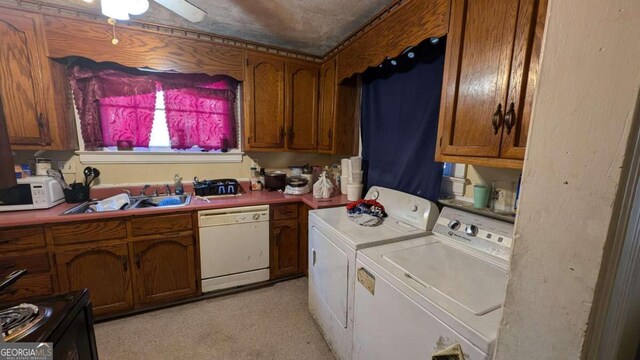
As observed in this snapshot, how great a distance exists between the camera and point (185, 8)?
1.45 metres

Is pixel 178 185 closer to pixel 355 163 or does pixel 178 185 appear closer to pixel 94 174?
pixel 94 174

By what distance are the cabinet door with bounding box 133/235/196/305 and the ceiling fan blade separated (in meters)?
1.66

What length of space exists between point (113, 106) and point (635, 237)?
10.3 ft

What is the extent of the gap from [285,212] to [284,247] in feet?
1.22

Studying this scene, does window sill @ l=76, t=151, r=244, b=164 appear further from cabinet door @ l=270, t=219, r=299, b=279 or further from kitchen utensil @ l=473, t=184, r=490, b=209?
kitchen utensil @ l=473, t=184, r=490, b=209

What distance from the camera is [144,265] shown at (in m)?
2.03

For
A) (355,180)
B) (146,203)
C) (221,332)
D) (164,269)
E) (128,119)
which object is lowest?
(221,332)

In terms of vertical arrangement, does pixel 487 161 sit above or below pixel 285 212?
above

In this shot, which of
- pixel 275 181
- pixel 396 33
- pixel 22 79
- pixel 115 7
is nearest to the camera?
pixel 115 7

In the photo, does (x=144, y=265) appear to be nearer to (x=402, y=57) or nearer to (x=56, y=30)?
(x=56, y=30)

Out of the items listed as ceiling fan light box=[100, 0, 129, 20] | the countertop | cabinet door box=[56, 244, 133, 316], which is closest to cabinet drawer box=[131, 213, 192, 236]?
the countertop

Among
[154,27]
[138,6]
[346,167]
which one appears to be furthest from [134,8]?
[346,167]

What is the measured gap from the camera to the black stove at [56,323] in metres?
0.77

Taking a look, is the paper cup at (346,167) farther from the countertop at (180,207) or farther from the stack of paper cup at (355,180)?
the countertop at (180,207)
